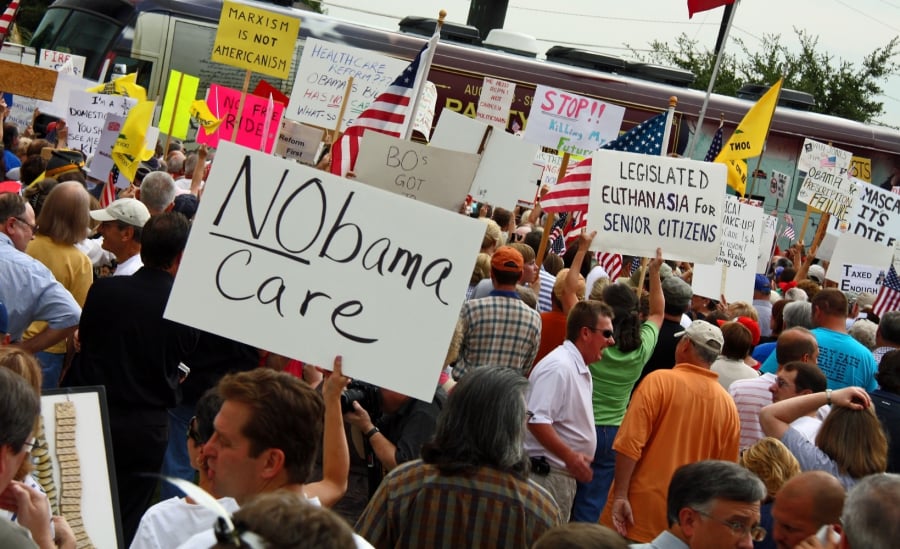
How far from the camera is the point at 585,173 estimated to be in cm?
843

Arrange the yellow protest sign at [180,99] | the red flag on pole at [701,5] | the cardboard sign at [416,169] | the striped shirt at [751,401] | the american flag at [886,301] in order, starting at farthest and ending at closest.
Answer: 1. the yellow protest sign at [180,99]
2. the red flag on pole at [701,5]
3. the american flag at [886,301]
4. the cardboard sign at [416,169]
5. the striped shirt at [751,401]

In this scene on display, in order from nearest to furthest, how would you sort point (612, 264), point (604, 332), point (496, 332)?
point (604, 332) → point (496, 332) → point (612, 264)

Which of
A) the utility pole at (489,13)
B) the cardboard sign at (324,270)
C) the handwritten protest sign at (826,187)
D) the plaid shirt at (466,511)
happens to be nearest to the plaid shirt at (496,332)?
the cardboard sign at (324,270)

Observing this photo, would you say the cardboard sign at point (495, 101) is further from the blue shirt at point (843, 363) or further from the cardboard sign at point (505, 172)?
the blue shirt at point (843, 363)

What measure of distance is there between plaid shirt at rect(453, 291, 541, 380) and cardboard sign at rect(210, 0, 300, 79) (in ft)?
20.2

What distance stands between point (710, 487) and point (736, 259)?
694cm

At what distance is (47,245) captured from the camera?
5957 millimetres

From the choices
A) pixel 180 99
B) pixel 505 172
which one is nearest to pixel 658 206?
pixel 505 172

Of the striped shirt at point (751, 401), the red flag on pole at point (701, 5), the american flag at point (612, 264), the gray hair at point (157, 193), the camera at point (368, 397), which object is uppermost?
the red flag on pole at point (701, 5)

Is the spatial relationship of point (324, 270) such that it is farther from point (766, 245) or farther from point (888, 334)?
point (766, 245)

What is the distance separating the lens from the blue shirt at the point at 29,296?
5.25m

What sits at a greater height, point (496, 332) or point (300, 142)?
point (300, 142)

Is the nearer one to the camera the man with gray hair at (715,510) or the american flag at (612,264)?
the man with gray hair at (715,510)

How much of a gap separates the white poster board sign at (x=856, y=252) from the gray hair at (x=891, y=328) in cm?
377
